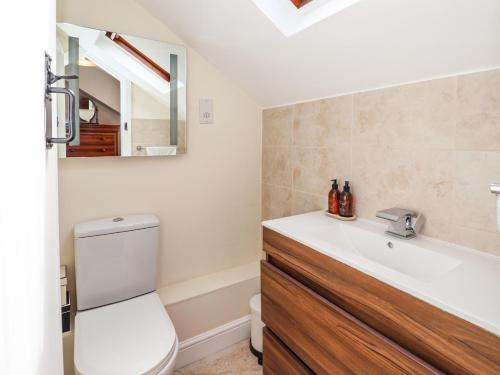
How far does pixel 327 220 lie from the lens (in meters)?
1.49

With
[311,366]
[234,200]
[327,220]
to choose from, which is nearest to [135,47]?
[234,200]

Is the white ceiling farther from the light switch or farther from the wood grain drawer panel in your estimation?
the wood grain drawer panel

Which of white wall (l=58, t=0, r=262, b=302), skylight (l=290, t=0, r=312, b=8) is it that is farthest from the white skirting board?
skylight (l=290, t=0, r=312, b=8)

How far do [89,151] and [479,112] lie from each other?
1703 millimetres

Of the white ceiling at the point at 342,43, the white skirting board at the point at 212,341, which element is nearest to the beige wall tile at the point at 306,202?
the white ceiling at the point at 342,43

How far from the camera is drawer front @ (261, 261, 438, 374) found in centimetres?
85

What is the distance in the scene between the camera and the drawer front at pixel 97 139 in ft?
4.95

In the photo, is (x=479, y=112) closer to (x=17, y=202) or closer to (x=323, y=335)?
(x=323, y=335)

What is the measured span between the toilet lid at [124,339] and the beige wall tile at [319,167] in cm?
105

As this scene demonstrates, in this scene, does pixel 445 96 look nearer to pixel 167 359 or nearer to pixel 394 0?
pixel 394 0

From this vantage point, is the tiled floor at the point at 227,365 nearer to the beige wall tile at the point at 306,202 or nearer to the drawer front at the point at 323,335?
the drawer front at the point at 323,335

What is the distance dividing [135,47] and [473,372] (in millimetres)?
1916

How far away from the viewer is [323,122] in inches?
64.4

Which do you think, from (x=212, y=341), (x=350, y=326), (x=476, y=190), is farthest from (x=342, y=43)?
(x=212, y=341)
